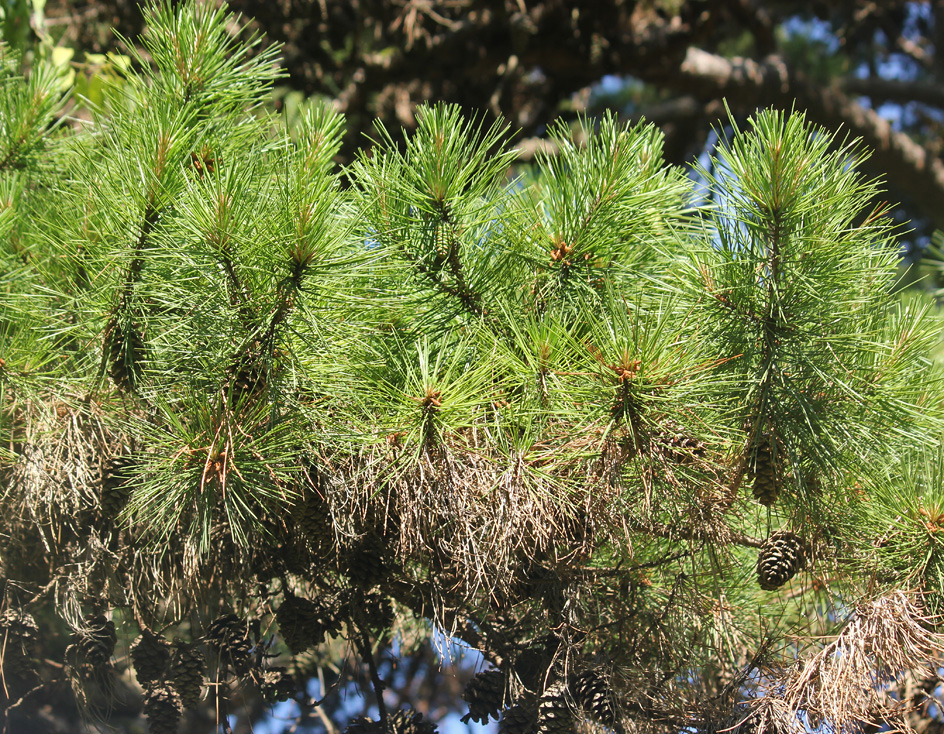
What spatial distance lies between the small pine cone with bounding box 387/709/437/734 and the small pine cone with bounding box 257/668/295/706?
6.8 inches

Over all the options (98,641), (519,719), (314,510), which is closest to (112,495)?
(98,641)

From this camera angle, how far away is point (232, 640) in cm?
110

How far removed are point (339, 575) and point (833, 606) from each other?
710 millimetres

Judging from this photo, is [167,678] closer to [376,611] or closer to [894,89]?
[376,611]

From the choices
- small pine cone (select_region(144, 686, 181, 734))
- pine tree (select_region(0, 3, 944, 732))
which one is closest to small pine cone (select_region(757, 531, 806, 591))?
pine tree (select_region(0, 3, 944, 732))

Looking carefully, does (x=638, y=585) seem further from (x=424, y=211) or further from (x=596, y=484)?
(x=424, y=211)

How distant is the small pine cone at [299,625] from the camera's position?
1123 mm

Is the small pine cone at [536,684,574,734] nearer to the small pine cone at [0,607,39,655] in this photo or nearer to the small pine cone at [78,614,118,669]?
the small pine cone at [78,614,118,669]

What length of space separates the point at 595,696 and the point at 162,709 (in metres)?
0.61

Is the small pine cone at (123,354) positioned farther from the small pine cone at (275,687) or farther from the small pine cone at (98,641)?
the small pine cone at (275,687)

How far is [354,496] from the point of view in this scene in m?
1.03

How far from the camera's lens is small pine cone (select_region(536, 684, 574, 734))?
1.02 meters

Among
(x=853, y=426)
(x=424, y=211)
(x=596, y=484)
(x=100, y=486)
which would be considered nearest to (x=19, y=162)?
(x=100, y=486)

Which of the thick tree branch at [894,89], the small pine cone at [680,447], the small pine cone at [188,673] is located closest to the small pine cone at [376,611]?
the small pine cone at [188,673]
